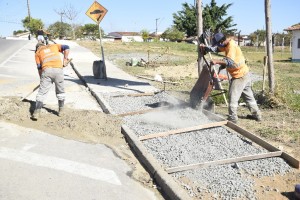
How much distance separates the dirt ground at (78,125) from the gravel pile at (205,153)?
344mm

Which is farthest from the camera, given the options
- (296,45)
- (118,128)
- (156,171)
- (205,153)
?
(296,45)

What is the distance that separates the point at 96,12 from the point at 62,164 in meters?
8.58

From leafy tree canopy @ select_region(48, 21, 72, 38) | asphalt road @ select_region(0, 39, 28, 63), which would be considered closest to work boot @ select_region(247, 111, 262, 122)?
asphalt road @ select_region(0, 39, 28, 63)

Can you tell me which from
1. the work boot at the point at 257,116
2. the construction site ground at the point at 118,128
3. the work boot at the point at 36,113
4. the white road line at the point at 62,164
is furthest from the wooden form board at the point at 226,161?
the work boot at the point at 36,113

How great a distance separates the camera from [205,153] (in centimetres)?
550

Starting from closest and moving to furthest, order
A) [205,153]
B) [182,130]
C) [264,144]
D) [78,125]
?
[205,153] → [264,144] → [182,130] → [78,125]

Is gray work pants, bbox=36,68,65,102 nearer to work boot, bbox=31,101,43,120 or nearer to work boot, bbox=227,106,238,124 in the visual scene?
work boot, bbox=31,101,43,120

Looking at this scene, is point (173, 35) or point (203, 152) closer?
point (203, 152)

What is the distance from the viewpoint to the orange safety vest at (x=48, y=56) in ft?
24.4

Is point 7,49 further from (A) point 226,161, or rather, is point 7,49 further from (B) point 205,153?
(A) point 226,161

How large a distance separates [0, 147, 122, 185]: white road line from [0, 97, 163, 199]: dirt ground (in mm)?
510

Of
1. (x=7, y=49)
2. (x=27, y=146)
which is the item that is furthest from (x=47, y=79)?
(x=7, y=49)

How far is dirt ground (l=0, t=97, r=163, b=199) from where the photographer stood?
6092 mm

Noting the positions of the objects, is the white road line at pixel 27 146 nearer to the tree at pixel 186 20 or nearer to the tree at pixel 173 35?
the tree at pixel 186 20
